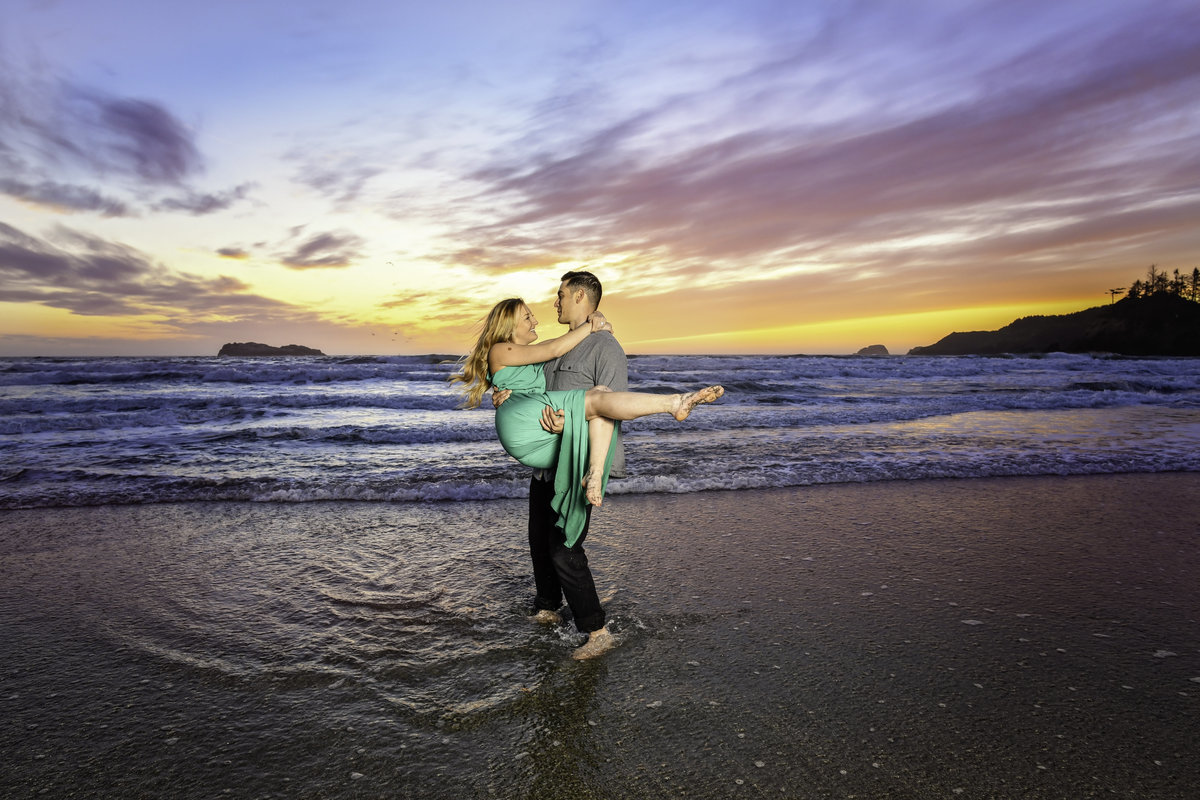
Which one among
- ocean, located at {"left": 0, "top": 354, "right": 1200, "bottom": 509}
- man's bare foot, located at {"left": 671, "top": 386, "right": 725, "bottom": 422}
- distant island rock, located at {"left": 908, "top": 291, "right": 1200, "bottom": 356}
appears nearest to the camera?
man's bare foot, located at {"left": 671, "top": 386, "right": 725, "bottom": 422}

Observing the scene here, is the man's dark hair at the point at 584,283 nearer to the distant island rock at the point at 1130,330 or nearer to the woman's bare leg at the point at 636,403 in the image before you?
the woman's bare leg at the point at 636,403

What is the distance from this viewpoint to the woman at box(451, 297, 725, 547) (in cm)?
300

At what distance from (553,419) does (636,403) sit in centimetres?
45

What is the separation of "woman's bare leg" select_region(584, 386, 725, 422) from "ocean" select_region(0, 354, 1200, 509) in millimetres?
3792

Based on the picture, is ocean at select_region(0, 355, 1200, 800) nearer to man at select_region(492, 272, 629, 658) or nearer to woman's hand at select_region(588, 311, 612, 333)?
man at select_region(492, 272, 629, 658)

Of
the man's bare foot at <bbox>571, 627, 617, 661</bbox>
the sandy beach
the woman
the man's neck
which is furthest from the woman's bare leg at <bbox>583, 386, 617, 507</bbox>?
the sandy beach

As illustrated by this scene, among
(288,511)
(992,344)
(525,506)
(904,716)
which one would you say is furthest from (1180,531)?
(992,344)

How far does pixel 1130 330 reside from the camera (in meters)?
93.6

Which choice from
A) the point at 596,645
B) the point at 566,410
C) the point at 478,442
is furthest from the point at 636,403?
the point at 478,442

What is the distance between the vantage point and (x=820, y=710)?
267cm

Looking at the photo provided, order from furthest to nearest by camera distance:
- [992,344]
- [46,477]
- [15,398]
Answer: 1. [992,344]
2. [15,398]
3. [46,477]

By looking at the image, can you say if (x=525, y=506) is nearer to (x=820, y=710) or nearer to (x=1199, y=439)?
(x=820, y=710)

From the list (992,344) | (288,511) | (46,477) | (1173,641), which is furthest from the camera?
(992,344)

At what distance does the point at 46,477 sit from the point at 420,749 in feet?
25.9
